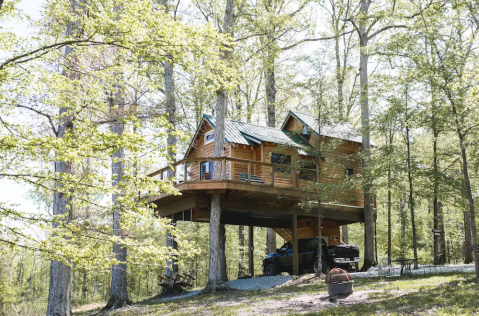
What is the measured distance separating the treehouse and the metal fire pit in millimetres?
5836

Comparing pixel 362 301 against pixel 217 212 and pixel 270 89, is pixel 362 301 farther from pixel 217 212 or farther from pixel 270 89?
pixel 270 89

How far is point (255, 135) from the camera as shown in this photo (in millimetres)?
20484

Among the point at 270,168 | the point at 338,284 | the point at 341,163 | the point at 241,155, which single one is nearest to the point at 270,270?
the point at 270,168

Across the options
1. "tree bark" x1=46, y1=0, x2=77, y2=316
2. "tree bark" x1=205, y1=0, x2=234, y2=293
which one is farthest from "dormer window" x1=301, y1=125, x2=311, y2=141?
"tree bark" x1=46, y1=0, x2=77, y2=316

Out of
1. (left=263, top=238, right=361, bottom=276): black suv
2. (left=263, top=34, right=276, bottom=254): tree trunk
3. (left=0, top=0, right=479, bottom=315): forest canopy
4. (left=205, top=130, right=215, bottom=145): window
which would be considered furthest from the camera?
(left=205, top=130, right=215, bottom=145): window

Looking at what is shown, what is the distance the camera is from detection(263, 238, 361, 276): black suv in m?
18.7

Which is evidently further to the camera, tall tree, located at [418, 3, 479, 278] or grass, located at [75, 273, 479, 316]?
tall tree, located at [418, 3, 479, 278]

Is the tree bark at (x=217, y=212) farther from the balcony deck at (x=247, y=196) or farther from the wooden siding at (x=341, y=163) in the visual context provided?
the wooden siding at (x=341, y=163)

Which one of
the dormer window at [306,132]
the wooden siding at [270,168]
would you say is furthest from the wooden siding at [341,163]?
the dormer window at [306,132]

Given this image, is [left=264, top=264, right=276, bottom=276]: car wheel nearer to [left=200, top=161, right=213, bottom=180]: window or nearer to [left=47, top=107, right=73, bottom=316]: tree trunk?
[left=200, top=161, right=213, bottom=180]: window

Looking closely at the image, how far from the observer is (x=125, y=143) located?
766 centimetres

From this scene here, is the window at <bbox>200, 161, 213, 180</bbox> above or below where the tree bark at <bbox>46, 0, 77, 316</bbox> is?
above

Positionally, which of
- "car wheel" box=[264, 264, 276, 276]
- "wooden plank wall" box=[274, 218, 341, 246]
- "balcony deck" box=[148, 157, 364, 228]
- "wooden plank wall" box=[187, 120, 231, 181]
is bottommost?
"car wheel" box=[264, 264, 276, 276]

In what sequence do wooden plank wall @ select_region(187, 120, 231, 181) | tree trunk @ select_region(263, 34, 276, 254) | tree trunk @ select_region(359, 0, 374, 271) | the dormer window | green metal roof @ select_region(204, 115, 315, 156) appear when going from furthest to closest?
wooden plank wall @ select_region(187, 120, 231, 181) → tree trunk @ select_region(263, 34, 276, 254) → the dormer window → green metal roof @ select_region(204, 115, 315, 156) → tree trunk @ select_region(359, 0, 374, 271)
